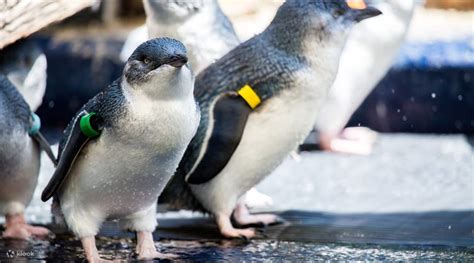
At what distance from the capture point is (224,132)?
457 centimetres

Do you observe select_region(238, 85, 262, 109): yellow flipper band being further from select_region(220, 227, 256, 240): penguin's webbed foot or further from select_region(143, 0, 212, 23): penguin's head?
select_region(143, 0, 212, 23): penguin's head

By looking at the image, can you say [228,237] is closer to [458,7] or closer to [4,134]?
[4,134]

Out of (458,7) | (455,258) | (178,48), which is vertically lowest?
(455,258)

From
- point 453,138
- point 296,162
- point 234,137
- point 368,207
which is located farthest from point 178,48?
point 453,138

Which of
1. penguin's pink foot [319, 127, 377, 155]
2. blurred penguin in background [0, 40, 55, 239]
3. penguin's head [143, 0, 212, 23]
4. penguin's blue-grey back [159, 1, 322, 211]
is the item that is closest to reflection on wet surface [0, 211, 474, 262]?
blurred penguin in background [0, 40, 55, 239]

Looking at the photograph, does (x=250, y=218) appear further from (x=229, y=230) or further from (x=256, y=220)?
(x=229, y=230)

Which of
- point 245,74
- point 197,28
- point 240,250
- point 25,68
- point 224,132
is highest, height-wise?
point 197,28

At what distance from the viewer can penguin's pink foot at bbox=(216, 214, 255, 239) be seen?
15.3 feet

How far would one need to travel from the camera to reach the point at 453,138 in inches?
308

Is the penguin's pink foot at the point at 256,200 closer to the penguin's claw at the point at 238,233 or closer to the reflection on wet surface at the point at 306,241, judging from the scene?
the reflection on wet surface at the point at 306,241

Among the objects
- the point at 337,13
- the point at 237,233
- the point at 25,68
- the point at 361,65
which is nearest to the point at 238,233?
the point at 237,233

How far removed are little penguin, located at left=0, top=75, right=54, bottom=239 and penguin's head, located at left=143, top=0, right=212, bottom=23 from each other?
103 centimetres

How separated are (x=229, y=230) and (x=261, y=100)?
0.54 m

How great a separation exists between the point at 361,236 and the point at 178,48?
1.37m
